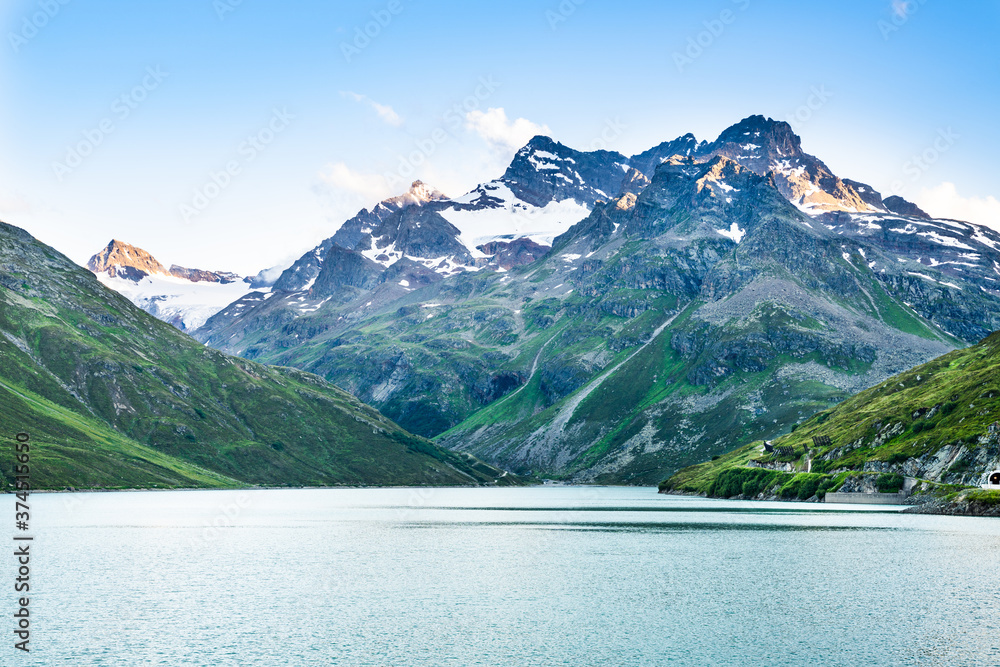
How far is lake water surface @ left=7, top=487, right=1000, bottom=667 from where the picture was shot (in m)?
53.9

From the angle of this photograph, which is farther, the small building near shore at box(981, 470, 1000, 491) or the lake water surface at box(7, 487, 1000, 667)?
the small building near shore at box(981, 470, 1000, 491)

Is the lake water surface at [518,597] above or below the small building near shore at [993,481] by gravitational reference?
below

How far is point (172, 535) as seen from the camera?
132 meters

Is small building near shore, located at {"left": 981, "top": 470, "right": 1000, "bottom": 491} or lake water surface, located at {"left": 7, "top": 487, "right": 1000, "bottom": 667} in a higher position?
small building near shore, located at {"left": 981, "top": 470, "right": 1000, "bottom": 491}

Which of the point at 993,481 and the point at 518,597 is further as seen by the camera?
the point at 993,481

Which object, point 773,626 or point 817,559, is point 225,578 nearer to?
point 773,626

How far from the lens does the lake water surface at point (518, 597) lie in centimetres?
5394

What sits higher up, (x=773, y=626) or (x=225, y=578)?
(x=773, y=626)

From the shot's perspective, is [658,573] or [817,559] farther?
[817,559]

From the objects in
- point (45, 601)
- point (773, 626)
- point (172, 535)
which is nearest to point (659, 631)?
point (773, 626)

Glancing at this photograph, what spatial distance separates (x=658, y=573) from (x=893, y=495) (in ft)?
437

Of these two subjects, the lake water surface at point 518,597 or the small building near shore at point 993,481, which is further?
the small building near shore at point 993,481

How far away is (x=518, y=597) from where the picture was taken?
75.1 m

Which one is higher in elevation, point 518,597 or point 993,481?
point 993,481
